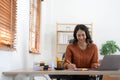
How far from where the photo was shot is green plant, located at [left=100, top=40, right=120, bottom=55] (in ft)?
18.1

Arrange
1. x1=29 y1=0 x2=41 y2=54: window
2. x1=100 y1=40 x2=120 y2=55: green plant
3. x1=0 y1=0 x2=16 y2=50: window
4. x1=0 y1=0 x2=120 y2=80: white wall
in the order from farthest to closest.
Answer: x1=0 y1=0 x2=120 y2=80: white wall
x1=100 y1=40 x2=120 y2=55: green plant
x1=29 y1=0 x2=41 y2=54: window
x1=0 y1=0 x2=16 y2=50: window

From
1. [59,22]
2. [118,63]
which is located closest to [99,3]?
[59,22]

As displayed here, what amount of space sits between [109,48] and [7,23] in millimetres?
3432

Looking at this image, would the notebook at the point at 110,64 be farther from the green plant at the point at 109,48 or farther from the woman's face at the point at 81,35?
the green plant at the point at 109,48

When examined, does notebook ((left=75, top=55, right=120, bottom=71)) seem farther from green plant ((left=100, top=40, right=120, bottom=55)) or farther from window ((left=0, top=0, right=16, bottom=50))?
green plant ((left=100, top=40, right=120, bottom=55))

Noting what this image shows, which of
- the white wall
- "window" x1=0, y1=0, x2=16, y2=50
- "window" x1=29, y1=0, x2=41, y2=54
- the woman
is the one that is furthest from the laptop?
the white wall

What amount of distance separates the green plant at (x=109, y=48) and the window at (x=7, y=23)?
3.20m

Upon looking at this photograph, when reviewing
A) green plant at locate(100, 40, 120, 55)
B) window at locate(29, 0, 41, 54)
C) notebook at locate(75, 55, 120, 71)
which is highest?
window at locate(29, 0, 41, 54)

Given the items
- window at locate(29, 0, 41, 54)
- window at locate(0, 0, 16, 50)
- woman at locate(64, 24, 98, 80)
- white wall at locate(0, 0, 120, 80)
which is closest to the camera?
window at locate(0, 0, 16, 50)

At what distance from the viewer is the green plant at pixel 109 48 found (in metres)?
5.52

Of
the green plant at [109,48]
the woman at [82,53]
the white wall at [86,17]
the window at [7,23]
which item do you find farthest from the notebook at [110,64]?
the white wall at [86,17]

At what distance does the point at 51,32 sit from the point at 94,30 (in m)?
1.02

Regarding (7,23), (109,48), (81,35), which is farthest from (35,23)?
(109,48)

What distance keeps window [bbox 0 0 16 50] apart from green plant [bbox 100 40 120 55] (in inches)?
126
